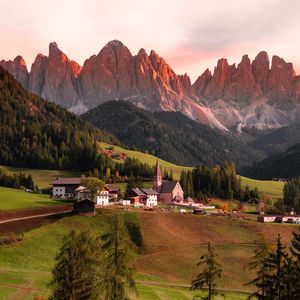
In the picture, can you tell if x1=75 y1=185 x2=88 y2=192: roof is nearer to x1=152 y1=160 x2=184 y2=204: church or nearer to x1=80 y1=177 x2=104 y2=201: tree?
x1=80 y1=177 x2=104 y2=201: tree

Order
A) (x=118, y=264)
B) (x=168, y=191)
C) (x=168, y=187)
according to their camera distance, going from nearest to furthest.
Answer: (x=118, y=264) → (x=168, y=191) → (x=168, y=187)

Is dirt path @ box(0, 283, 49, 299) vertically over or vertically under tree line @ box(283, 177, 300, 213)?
under

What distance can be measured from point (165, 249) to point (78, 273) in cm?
5418

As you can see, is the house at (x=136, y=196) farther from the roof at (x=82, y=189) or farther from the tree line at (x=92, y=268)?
the tree line at (x=92, y=268)

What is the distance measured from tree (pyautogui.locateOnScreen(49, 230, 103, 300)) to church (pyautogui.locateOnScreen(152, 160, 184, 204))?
13060 centimetres

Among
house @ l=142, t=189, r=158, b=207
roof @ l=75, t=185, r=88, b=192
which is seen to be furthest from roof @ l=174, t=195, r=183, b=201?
roof @ l=75, t=185, r=88, b=192

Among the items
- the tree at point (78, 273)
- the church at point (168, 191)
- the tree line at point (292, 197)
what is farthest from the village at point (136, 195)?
the tree at point (78, 273)

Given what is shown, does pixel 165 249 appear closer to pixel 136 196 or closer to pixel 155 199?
pixel 136 196

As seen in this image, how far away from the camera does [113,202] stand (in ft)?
510

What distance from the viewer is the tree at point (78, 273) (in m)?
47.0

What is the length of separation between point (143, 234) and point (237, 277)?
24.7 m

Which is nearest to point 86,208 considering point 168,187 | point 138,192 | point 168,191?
point 138,192

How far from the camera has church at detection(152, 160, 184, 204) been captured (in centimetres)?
18050

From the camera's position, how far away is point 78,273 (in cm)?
4772
